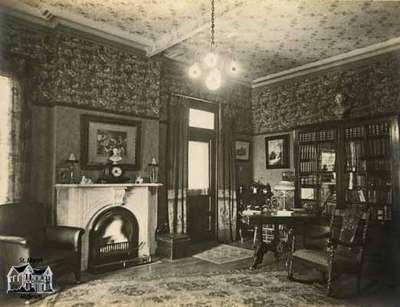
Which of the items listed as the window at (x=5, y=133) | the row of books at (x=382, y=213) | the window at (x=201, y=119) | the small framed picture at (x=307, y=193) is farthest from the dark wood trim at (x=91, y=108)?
the row of books at (x=382, y=213)

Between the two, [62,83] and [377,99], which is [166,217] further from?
[377,99]

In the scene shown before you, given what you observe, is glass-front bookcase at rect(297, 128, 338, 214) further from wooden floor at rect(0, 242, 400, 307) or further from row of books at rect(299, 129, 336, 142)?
wooden floor at rect(0, 242, 400, 307)

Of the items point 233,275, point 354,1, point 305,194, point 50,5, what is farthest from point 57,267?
point 354,1

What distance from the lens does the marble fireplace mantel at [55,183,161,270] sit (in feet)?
15.5

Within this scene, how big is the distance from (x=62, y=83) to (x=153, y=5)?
6.01 ft

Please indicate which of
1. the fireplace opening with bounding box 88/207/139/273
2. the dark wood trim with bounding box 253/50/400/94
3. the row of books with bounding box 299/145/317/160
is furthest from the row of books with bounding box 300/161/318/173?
the fireplace opening with bounding box 88/207/139/273

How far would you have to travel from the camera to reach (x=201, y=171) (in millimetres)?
7113

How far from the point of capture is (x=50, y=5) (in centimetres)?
451

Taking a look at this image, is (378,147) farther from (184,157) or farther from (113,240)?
(113,240)

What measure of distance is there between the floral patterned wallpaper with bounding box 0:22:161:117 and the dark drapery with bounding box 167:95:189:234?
664 mm

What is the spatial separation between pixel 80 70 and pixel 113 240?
283 cm

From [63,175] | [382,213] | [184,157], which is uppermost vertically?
[184,157]

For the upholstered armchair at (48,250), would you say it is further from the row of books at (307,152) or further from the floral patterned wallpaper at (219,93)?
the row of books at (307,152)

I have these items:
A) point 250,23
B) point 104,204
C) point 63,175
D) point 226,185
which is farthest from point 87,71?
point 226,185
